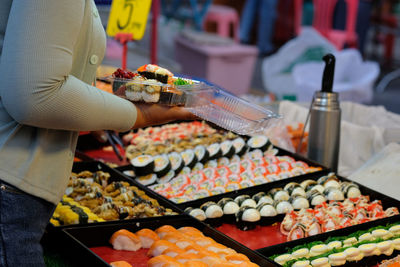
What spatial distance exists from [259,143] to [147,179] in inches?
23.6

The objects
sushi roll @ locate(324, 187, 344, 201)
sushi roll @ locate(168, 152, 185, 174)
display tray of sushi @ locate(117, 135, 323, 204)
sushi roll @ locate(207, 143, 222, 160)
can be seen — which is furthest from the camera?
sushi roll @ locate(207, 143, 222, 160)

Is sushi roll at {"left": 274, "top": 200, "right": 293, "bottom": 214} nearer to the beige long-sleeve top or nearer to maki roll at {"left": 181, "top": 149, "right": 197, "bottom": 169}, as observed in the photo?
maki roll at {"left": 181, "top": 149, "right": 197, "bottom": 169}

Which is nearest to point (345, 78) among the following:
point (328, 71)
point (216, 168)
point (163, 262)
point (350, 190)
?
point (328, 71)

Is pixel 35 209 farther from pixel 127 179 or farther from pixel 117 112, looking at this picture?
pixel 127 179

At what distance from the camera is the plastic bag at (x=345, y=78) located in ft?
14.8

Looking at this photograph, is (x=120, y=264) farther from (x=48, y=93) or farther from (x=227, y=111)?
(x=48, y=93)

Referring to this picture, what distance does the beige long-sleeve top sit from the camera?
2.97ft

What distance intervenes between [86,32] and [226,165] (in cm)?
143

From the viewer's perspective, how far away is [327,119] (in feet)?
7.37

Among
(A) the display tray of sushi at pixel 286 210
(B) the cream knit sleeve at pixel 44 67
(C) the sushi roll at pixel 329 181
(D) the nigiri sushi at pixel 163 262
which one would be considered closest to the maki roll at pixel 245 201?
(A) the display tray of sushi at pixel 286 210

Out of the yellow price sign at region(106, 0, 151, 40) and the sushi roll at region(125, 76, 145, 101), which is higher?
the yellow price sign at region(106, 0, 151, 40)

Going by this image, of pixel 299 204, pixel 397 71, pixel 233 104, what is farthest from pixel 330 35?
pixel 233 104

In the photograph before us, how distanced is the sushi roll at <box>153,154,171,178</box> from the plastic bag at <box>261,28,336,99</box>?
3.11 m

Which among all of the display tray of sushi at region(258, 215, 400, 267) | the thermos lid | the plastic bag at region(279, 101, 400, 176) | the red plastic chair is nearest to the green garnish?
the display tray of sushi at region(258, 215, 400, 267)
